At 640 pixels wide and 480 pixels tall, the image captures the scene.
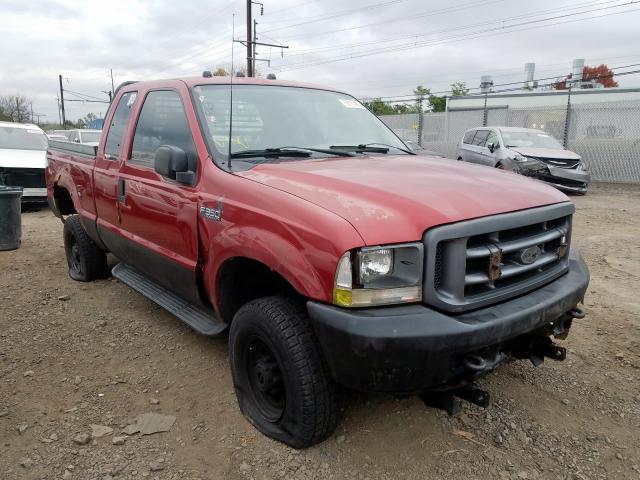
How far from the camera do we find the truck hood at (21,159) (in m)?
9.69

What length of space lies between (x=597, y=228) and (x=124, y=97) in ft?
23.3

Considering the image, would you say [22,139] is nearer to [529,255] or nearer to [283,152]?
[283,152]

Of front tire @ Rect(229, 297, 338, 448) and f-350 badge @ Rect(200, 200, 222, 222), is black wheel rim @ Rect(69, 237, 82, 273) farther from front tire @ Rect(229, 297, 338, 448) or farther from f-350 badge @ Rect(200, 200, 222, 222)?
front tire @ Rect(229, 297, 338, 448)

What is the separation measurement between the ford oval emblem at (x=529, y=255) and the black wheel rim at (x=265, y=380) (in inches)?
50.4

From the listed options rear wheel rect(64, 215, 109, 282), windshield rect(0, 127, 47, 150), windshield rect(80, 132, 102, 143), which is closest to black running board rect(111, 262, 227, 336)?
rear wheel rect(64, 215, 109, 282)

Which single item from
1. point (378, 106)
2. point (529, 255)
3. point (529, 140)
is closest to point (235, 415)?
point (529, 255)

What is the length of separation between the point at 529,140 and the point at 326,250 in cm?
1231

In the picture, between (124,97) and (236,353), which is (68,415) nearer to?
(236,353)

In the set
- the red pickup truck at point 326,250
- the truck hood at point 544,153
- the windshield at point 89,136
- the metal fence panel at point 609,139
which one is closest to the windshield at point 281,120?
the red pickup truck at point 326,250

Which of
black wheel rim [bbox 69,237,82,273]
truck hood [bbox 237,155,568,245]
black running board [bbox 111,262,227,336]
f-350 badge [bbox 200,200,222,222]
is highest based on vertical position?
truck hood [bbox 237,155,568,245]

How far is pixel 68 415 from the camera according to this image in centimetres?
292

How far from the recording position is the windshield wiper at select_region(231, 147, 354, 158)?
3.09 m

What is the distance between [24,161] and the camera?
9961 millimetres

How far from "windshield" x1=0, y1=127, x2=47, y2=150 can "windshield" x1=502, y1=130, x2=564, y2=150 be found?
1070cm
